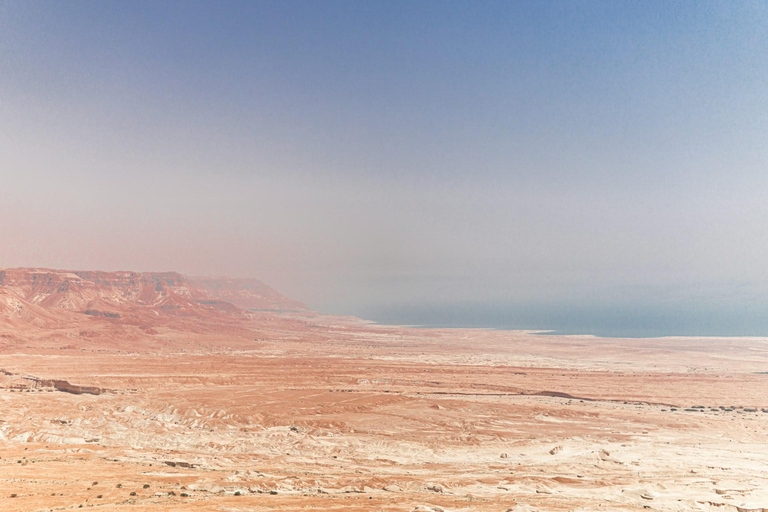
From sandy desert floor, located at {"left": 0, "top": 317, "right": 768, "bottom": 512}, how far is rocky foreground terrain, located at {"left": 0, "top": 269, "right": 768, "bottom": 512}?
176mm

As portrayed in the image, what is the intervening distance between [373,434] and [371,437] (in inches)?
30.1

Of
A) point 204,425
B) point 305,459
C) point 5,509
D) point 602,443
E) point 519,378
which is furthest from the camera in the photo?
point 519,378

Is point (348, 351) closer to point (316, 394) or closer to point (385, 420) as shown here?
point (316, 394)

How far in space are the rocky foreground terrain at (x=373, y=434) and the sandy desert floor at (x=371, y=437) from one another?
18cm

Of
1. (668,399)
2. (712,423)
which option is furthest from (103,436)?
(668,399)

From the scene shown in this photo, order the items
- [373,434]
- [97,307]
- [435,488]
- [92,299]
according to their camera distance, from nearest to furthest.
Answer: [435,488]
[373,434]
[97,307]
[92,299]

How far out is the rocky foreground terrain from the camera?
21.4 meters

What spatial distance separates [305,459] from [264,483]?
6574 millimetres

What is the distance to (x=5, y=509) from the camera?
55.7 feet

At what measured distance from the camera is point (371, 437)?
114 feet

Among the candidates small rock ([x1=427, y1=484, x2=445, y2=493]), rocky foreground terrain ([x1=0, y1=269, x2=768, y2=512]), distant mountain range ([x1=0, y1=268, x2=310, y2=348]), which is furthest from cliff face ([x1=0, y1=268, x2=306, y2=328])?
small rock ([x1=427, y1=484, x2=445, y2=493])

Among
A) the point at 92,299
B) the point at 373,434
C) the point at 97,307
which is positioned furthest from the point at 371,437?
the point at 92,299

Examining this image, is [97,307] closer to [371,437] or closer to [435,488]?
[371,437]

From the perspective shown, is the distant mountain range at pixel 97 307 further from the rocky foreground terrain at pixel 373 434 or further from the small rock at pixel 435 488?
the small rock at pixel 435 488
